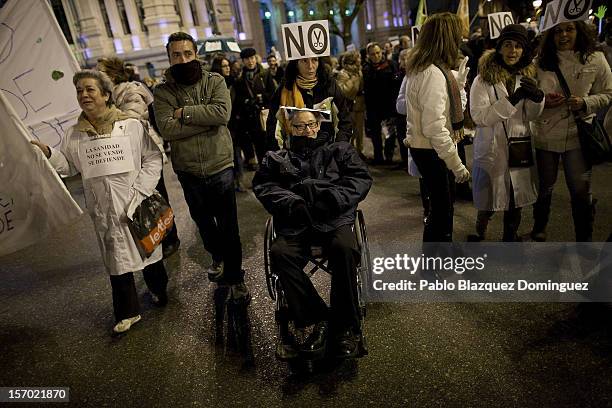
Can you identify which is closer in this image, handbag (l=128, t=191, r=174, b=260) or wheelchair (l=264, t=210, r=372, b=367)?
wheelchair (l=264, t=210, r=372, b=367)

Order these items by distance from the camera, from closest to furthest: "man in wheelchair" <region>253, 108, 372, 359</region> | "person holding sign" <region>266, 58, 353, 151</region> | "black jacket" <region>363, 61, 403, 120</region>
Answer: "man in wheelchair" <region>253, 108, 372, 359</region>
"person holding sign" <region>266, 58, 353, 151</region>
"black jacket" <region>363, 61, 403, 120</region>

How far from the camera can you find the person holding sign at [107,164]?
2971mm

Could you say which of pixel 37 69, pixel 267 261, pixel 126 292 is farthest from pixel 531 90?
pixel 37 69

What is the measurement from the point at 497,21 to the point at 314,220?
168 inches

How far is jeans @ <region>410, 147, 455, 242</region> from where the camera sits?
3.12 m

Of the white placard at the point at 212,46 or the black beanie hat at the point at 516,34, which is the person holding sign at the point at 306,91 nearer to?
the black beanie hat at the point at 516,34

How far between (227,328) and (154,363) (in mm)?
582

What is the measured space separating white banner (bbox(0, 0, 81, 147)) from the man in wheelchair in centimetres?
196

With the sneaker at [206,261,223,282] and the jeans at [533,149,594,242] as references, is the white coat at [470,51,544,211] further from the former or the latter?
the sneaker at [206,261,223,282]

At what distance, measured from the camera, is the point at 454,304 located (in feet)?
10.3

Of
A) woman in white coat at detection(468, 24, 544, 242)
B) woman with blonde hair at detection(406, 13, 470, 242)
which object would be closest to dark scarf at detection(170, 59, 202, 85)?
woman with blonde hair at detection(406, 13, 470, 242)

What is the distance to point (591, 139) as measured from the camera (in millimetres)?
3164

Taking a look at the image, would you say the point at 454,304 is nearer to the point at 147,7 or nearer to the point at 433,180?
the point at 433,180

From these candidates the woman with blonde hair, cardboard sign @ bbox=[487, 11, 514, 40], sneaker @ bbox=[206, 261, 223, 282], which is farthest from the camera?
cardboard sign @ bbox=[487, 11, 514, 40]
